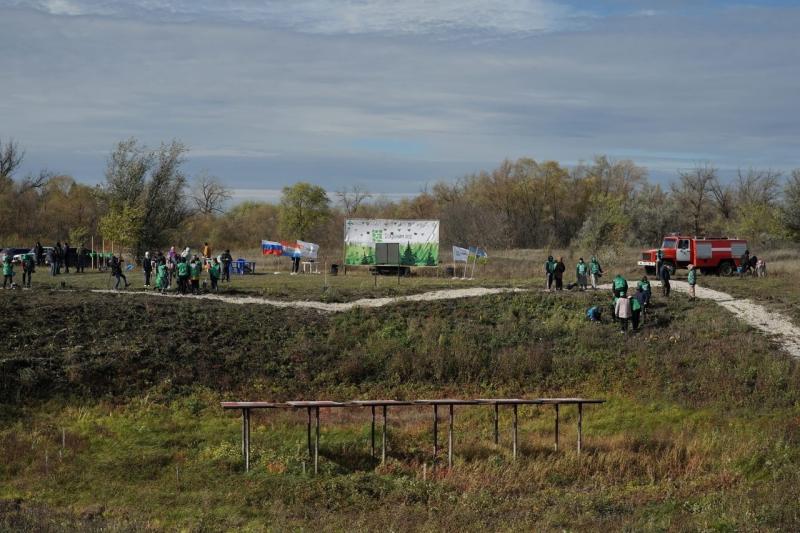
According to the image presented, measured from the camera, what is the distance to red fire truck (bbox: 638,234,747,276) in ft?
148

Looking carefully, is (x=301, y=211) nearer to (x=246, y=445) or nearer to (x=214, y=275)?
(x=214, y=275)

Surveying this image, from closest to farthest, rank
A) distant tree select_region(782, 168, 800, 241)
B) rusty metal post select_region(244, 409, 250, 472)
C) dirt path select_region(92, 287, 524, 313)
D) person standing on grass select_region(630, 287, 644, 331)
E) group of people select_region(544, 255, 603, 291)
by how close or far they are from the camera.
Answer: rusty metal post select_region(244, 409, 250, 472)
person standing on grass select_region(630, 287, 644, 331)
dirt path select_region(92, 287, 524, 313)
group of people select_region(544, 255, 603, 291)
distant tree select_region(782, 168, 800, 241)

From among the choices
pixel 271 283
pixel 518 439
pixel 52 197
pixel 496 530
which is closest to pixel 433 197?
pixel 52 197

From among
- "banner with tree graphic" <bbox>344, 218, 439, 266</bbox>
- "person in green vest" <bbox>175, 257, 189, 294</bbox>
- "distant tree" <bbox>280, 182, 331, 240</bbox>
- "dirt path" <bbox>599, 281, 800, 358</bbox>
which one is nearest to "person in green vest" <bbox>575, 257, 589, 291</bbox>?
"dirt path" <bbox>599, 281, 800, 358</bbox>

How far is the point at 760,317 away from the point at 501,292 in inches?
384

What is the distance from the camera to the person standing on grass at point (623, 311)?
3027 cm

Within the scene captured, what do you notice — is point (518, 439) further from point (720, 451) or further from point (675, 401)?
point (675, 401)

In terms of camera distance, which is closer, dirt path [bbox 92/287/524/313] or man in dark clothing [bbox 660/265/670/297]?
dirt path [bbox 92/287/524/313]

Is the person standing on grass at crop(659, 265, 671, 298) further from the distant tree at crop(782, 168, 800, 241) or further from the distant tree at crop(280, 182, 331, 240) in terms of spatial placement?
the distant tree at crop(280, 182, 331, 240)

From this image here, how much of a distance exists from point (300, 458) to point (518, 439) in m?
5.01

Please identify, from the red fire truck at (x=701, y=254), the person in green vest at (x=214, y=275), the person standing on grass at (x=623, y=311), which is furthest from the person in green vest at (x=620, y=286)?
the person in green vest at (x=214, y=275)

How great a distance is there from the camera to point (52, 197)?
291 feet

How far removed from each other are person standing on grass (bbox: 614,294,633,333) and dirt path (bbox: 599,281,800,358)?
4.38 metres

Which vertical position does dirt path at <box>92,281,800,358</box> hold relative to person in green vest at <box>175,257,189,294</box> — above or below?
below
